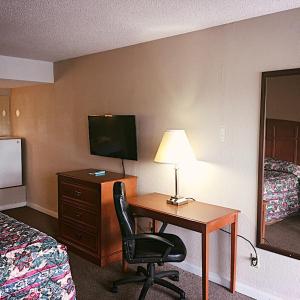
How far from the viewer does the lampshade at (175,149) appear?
2.91 meters

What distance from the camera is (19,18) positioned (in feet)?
8.86

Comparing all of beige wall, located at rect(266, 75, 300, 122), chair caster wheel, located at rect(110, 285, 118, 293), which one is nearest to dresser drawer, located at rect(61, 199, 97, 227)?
chair caster wheel, located at rect(110, 285, 118, 293)

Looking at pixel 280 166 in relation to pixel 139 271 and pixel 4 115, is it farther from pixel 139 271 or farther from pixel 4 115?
pixel 4 115

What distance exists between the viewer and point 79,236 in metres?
3.69

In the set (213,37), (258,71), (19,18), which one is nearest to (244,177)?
(258,71)

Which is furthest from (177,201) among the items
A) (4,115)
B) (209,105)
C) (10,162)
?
(4,115)

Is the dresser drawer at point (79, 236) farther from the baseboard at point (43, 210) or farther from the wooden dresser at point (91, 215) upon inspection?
the baseboard at point (43, 210)

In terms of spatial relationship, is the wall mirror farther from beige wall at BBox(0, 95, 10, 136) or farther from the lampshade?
beige wall at BBox(0, 95, 10, 136)

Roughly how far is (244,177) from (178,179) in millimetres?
733

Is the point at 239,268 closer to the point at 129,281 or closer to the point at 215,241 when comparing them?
the point at 215,241

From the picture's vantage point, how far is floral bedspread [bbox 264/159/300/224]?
2658mm

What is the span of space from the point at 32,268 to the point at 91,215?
1407 millimetres

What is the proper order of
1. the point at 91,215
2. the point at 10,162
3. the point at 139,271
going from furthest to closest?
1. the point at 10,162
2. the point at 91,215
3. the point at 139,271

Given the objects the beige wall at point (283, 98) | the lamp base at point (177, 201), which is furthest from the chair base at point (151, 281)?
the beige wall at point (283, 98)
